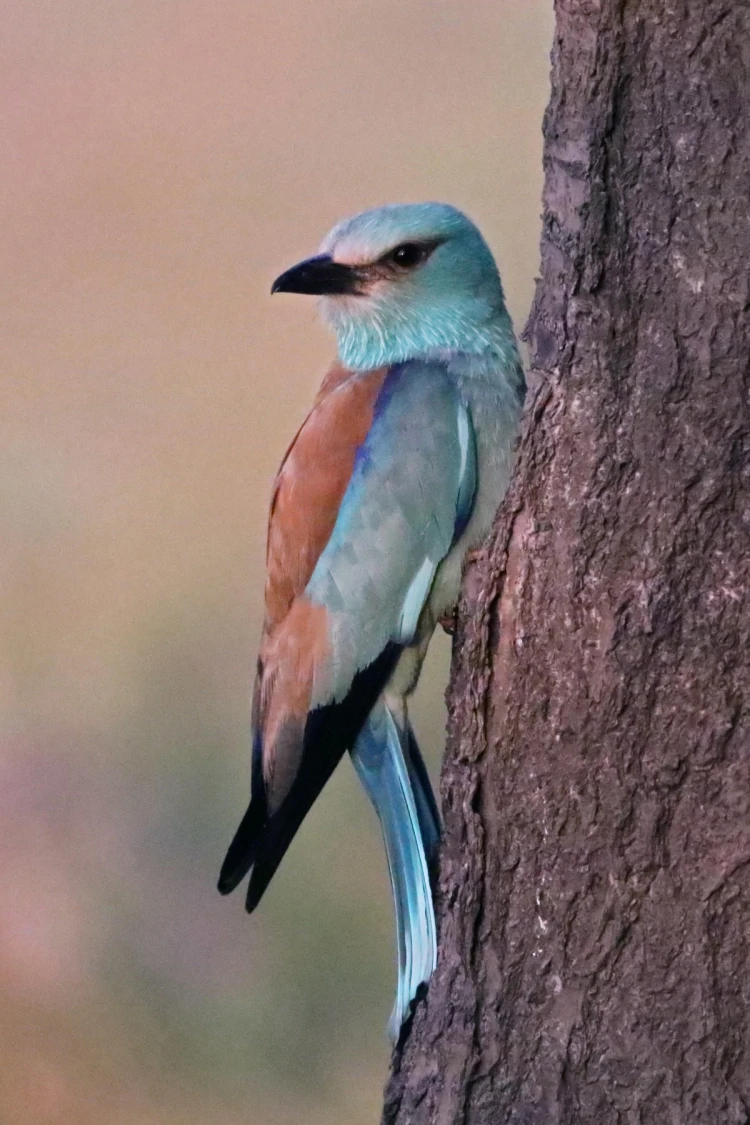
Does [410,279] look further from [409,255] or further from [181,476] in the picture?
[181,476]

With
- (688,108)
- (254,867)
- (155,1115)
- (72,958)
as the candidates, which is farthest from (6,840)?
(688,108)

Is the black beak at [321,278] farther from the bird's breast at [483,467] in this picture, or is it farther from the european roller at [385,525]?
the bird's breast at [483,467]

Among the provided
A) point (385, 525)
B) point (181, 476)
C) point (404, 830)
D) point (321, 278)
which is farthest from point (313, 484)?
point (181, 476)

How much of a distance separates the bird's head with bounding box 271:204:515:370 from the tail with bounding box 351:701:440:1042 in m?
0.48

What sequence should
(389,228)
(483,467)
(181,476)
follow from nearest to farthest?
(483,467)
(389,228)
(181,476)

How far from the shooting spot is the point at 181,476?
2.00m

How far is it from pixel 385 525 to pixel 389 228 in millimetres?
408

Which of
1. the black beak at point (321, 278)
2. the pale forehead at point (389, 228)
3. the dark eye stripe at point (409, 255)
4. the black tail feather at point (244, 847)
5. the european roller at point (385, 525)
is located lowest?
the black tail feather at point (244, 847)

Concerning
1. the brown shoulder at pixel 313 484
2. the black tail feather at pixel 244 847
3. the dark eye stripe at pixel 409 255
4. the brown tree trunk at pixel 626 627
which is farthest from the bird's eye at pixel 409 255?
the black tail feather at pixel 244 847

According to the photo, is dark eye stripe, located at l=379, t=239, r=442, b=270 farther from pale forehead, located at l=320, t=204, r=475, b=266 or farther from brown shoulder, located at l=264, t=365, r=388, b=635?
brown shoulder, located at l=264, t=365, r=388, b=635

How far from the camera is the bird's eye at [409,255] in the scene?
1529 millimetres

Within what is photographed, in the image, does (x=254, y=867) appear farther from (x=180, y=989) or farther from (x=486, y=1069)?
(x=180, y=989)

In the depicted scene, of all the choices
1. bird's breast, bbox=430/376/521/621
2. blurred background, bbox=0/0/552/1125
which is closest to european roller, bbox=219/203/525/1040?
bird's breast, bbox=430/376/521/621

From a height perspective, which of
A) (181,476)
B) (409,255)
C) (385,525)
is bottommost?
(385,525)
